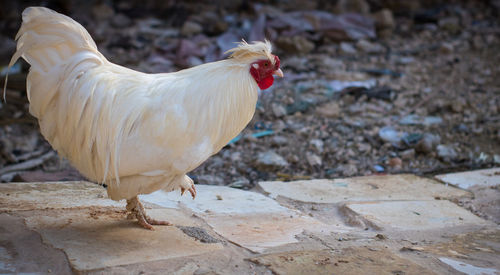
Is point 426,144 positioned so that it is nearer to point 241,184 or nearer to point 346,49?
point 241,184

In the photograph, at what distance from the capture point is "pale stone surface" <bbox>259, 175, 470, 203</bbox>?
14.1 ft

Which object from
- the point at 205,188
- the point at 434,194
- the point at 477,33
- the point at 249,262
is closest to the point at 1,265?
the point at 249,262

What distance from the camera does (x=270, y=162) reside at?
17.9 ft

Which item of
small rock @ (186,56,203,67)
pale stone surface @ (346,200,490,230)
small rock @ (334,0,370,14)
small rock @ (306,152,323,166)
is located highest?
small rock @ (334,0,370,14)

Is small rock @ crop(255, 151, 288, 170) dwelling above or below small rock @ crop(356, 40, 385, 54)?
below

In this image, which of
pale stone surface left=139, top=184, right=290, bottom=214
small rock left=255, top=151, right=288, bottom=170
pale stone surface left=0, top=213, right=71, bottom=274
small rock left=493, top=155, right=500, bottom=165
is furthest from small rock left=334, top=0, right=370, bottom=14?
pale stone surface left=0, top=213, right=71, bottom=274

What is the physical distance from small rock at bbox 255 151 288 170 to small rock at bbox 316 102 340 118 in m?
1.53

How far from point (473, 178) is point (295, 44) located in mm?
5344

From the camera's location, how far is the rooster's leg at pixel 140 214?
10.7ft

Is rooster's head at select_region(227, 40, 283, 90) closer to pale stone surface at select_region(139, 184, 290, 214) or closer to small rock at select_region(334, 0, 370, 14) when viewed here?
pale stone surface at select_region(139, 184, 290, 214)

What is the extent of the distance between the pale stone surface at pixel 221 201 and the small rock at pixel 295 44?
229 inches

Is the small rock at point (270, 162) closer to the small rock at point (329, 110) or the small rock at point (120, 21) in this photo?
the small rock at point (329, 110)

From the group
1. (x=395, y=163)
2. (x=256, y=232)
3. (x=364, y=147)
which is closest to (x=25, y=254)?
(x=256, y=232)

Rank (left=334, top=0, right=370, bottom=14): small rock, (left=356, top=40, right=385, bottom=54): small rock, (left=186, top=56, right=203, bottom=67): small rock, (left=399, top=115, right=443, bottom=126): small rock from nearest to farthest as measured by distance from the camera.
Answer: (left=399, top=115, right=443, bottom=126): small rock, (left=186, top=56, right=203, bottom=67): small rock, (left=356, top=40, right=385, bottom=54): small rock, (left=334, top=0, right=370, bottom=14): small rock
